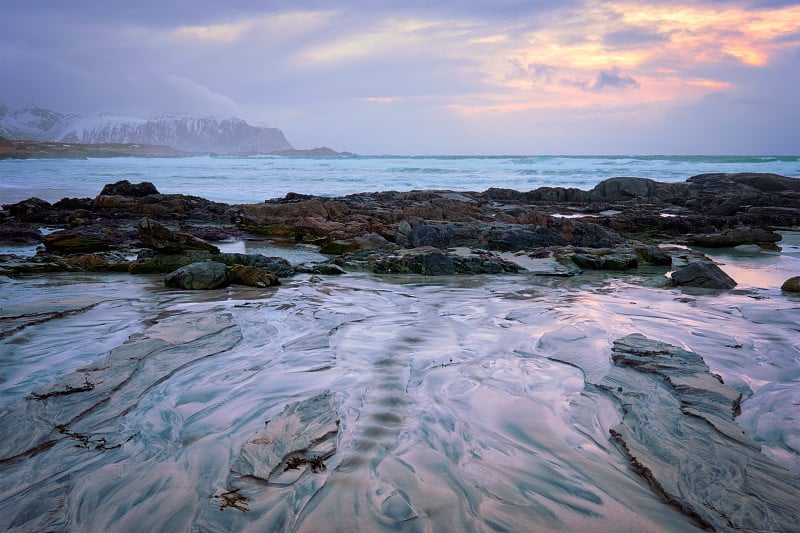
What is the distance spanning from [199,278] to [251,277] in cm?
61

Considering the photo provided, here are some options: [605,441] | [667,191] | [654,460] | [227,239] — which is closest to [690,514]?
[654,460]

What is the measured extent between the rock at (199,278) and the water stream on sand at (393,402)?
233 millimetres

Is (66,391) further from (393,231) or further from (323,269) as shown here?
(393,231)

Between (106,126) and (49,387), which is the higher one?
(106,126)

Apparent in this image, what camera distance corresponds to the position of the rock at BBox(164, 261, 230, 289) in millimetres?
6008

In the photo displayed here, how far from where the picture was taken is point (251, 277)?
6359 millimetres

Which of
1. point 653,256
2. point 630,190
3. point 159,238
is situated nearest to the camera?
point 159,238

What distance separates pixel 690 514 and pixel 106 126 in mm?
205659

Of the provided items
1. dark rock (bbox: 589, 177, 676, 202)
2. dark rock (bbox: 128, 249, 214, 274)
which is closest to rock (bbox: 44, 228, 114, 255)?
dark rock (bbox: 128, 249, 214, 274)

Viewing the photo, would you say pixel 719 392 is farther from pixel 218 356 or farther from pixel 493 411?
pixel 218 356

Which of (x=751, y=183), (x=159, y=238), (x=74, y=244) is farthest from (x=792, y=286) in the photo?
(x=751, y=183)

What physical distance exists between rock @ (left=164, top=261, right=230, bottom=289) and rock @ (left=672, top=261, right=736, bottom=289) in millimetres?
5689

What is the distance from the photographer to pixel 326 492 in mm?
2137

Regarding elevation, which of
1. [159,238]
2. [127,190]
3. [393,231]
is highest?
[127,190]
